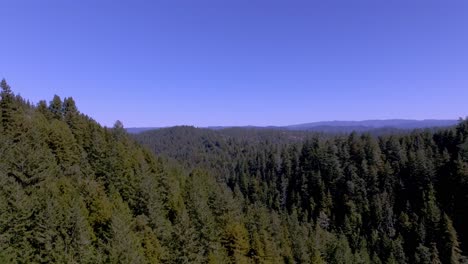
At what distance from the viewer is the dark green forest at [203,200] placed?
3025cm

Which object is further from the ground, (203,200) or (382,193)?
(203,200)

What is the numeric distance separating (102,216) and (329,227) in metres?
93.6

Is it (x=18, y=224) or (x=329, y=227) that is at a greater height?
(x=18, y=224)

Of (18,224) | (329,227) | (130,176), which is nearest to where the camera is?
(18,224)

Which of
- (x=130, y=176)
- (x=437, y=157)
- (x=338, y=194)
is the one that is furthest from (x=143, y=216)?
(x=437, y=157)

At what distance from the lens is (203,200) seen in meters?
58.0

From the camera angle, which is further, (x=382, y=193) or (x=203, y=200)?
(x=382, y=193)

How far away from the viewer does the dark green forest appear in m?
30.2

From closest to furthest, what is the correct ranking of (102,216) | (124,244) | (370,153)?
1. (124,244)
2. (102,216)
3. (370,153)

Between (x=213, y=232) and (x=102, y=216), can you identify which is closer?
(x=102, y=216)

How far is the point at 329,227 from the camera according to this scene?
11662 cm

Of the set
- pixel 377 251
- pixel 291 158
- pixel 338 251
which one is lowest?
pixel 377 251

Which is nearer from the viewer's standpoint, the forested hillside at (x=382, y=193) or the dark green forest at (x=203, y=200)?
the dark green forest at (x=203, y=200)

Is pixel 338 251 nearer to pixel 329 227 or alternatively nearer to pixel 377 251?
pixel 377 251
